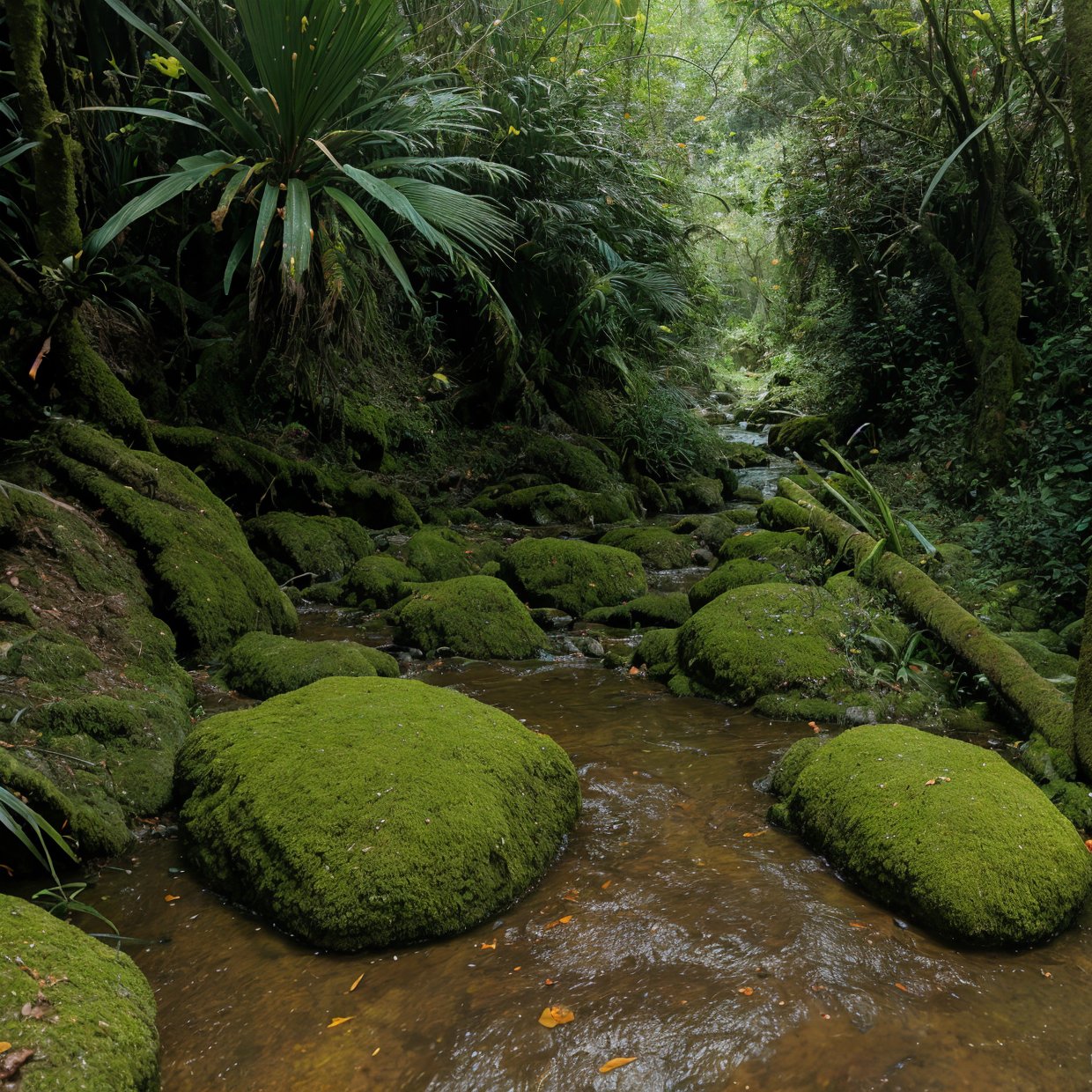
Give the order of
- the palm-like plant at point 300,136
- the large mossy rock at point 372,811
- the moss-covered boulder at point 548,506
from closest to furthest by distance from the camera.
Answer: the large mossy rock at point 372,811 → the palm-like plant at point 300,136 → the moss-covered boulder at point 548,506

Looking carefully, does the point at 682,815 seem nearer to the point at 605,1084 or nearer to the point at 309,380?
the point at 605,1084

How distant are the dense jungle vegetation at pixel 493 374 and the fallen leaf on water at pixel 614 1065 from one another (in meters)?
0.64

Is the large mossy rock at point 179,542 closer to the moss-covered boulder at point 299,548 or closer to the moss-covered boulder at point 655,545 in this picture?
the moss-covered boulder at point 299,548

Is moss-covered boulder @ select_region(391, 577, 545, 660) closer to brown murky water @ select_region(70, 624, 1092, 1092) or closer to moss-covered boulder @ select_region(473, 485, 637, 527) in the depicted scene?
brown murky water @ select_region(70, 624, 1092, 1092)

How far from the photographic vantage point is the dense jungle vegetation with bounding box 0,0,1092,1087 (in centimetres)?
376

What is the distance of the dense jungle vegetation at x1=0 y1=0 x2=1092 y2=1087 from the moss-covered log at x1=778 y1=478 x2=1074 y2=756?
0.8 inches

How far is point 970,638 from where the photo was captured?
3920mm

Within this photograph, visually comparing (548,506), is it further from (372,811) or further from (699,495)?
(372,811)

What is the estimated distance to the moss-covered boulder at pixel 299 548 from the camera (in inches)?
237

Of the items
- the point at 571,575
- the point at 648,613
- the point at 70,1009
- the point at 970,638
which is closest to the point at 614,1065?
the point at 70,1009

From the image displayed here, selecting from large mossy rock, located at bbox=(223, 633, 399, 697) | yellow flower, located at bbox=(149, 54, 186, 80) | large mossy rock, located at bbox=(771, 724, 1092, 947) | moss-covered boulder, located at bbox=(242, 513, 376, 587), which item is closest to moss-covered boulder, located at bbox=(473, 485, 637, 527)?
moss-covered boulder, located at bbox=(242, 513, 376, 587)

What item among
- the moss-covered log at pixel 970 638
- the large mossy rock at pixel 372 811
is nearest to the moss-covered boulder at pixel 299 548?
the large mossy rock at pixel 372 811

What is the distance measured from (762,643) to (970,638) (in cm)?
100

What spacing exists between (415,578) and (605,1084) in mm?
4373
